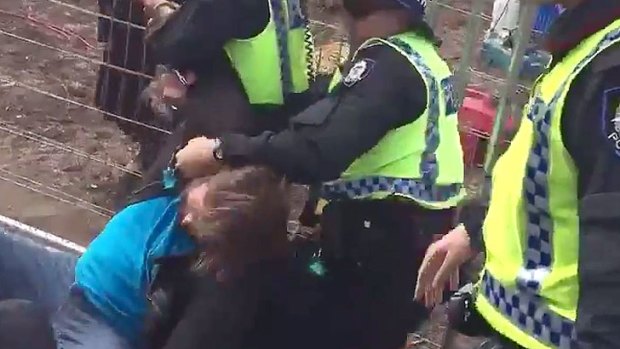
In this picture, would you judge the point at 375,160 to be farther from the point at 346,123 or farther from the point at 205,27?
the point at 205,27

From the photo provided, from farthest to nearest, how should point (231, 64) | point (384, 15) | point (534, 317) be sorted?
point (231, 64)
point (384, 15)
point (534, 317)

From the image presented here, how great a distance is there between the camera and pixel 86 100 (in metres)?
4.79

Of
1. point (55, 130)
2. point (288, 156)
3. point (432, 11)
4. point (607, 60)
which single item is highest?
point (607, 60)

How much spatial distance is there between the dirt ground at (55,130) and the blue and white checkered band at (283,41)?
98 centimetres

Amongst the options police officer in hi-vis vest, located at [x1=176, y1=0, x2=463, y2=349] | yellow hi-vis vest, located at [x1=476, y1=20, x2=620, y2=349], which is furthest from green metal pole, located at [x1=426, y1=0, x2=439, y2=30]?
yellow hi-vis vest, located at [x1=476, y1=20, x2=620, y2=349]

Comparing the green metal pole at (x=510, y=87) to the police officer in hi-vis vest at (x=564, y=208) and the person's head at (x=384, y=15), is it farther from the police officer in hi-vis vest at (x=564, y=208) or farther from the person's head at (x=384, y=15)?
the police officer in hi-vis vest at (x=564, y=208)

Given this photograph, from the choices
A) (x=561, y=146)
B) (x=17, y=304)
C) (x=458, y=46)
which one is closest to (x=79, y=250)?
(x=17, y=304)

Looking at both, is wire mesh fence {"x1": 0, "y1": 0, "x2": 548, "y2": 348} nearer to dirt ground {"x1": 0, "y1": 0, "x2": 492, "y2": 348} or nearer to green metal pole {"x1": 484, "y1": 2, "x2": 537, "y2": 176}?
dirt ground {"x1": 0, "y1": 0, "x2": 492, "y2": 348}

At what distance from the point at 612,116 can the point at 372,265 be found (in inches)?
38.5

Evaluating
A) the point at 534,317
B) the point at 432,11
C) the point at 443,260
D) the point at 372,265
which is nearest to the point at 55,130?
the point at 432,11

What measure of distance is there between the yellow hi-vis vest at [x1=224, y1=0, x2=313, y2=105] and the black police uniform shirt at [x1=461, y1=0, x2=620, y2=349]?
113cm

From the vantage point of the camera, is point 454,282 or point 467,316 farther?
point 454,282

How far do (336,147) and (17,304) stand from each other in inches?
38.0

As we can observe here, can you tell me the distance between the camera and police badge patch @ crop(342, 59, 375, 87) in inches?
87.0
